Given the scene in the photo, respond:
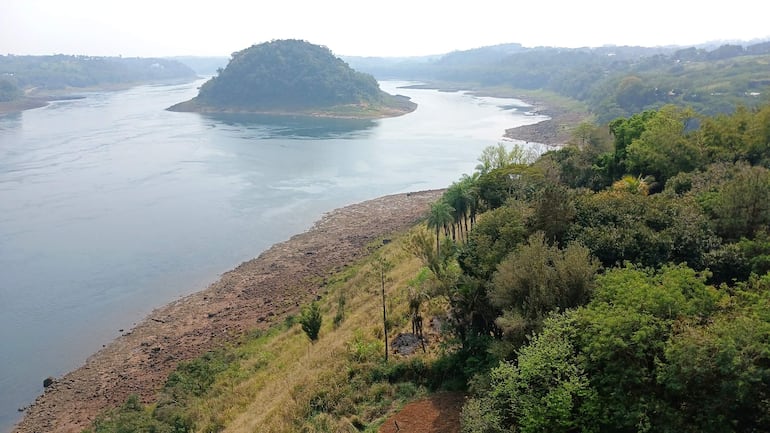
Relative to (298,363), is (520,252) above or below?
above

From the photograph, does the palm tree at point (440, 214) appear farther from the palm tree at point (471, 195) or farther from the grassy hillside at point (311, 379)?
the grassy hillside at point (311, 379)

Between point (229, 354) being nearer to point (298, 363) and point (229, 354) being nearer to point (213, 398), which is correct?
point (213, 398)

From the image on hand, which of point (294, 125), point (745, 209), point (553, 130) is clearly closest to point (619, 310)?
point (745, 209)

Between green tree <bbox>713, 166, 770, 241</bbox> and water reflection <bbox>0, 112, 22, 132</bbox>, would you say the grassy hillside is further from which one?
water reflection <bbox>0, 112, 22, 132</bbox>

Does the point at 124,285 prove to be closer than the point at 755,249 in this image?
No

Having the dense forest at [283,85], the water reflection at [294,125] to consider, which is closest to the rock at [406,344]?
the water reflection at [294,125]

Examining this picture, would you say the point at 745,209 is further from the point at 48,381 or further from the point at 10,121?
the point at 10,121

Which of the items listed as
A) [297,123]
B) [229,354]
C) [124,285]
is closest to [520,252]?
[229,354]

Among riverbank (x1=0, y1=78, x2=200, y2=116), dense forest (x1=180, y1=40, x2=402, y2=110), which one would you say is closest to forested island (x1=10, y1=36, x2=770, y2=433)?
dense forest (x1=180, y1=40, x2=402, y2=110)
